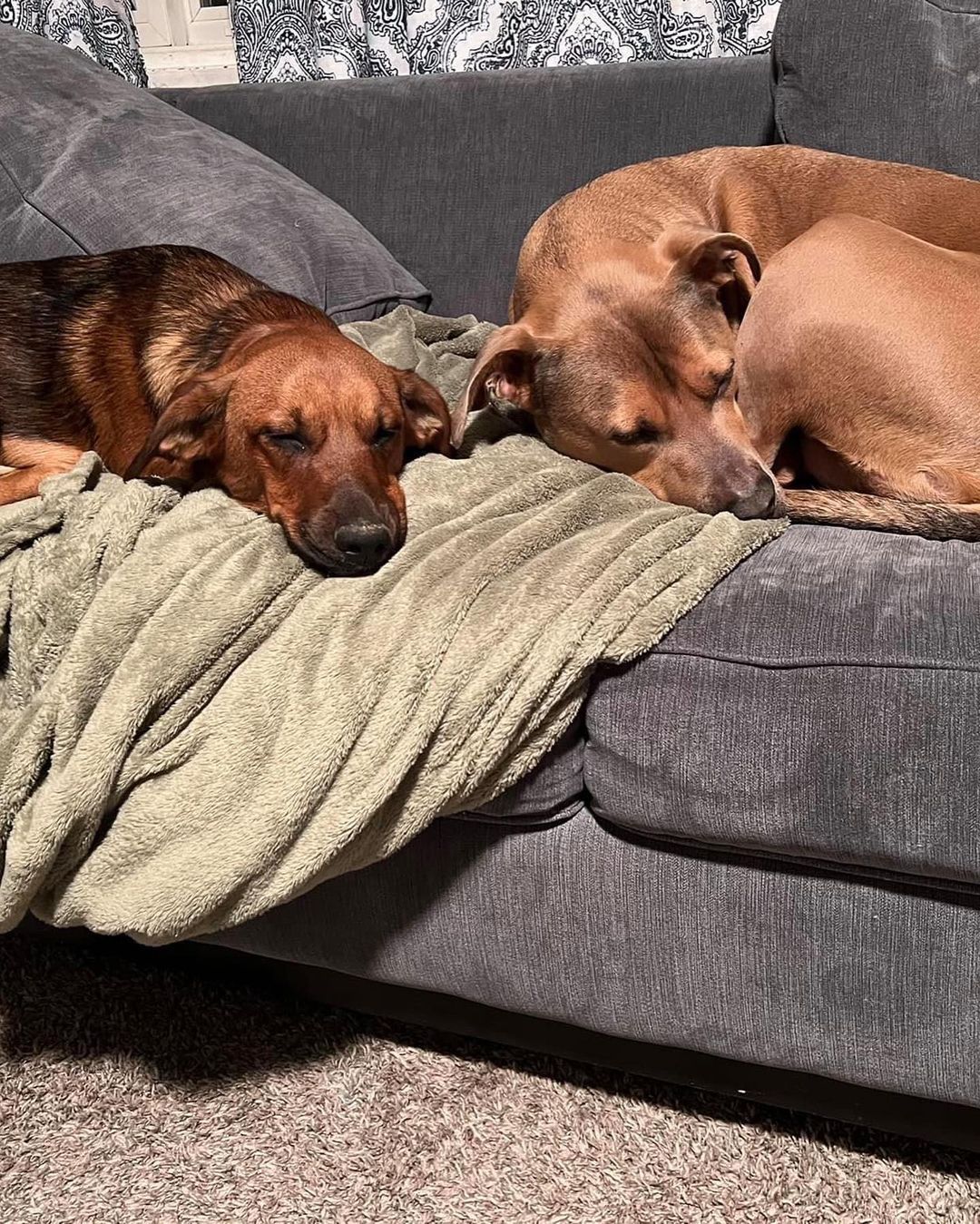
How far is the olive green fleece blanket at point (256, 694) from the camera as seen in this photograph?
148cm

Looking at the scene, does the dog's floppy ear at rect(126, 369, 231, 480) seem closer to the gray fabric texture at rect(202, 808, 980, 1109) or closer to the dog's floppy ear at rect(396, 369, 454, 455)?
the dog's floppy ear at rect(396, 369, 454, 455)

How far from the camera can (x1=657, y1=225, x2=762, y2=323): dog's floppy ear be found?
2225 mm

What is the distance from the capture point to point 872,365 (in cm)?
196

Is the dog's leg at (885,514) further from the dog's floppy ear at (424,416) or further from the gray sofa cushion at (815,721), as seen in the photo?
the dog's floppy ear at (424,416)

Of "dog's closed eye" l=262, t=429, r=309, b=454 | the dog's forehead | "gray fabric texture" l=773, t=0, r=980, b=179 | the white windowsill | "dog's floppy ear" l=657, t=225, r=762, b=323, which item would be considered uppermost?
"gray fabric texture" l=773, t=0, r=980, b=179

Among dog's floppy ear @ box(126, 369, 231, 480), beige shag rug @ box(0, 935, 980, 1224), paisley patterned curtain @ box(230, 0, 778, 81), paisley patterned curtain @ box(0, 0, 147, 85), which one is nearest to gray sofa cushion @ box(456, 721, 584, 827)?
beige shag rug @ box(0, 935, 980, 1224)

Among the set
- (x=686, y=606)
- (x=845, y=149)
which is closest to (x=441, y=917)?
(x=686, y=606)

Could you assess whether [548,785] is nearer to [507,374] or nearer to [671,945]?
[671,945]

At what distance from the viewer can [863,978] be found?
151cm

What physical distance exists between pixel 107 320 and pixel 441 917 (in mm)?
1490

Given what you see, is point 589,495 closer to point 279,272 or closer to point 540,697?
point 540,697

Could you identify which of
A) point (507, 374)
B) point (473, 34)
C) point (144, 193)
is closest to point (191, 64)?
point (473, 34)

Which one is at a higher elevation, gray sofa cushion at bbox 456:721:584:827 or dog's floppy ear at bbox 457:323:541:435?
dog's floppy ear at bbox 457:323:541:435

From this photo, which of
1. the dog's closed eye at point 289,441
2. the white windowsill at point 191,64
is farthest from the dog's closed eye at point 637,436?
the white windowsill at point 191,64
